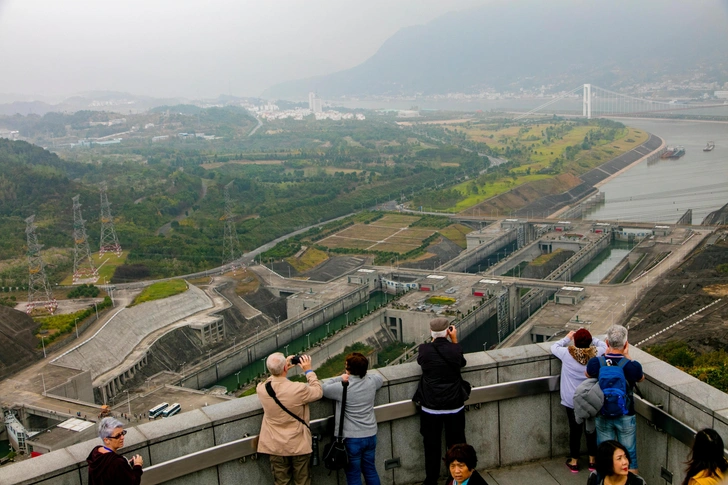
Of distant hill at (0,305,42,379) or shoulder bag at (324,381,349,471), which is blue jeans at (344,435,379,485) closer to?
shoulder bag at (324,381,349,471)

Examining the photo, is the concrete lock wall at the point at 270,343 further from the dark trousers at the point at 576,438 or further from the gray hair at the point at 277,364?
the gray hair at the point at 277,364

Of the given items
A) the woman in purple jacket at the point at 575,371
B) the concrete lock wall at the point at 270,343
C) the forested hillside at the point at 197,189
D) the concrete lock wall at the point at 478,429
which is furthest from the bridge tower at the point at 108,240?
the woman in purple jacket at the point at 575,371

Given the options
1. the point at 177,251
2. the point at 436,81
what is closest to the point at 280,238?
the point at 177,251

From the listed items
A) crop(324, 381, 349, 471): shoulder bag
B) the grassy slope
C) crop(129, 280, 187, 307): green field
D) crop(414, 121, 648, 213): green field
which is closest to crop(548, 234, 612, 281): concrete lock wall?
the grassy slope

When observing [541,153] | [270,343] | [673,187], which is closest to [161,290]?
[270,343]

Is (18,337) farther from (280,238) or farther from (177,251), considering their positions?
(280,238)
